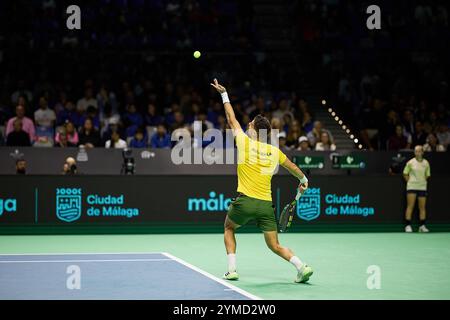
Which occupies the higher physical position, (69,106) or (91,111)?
(69,106)

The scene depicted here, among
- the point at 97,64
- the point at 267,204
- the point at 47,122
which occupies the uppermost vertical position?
the point at 97,64

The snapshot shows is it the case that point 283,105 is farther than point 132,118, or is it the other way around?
point 283,105

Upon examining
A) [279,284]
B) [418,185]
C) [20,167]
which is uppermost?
[20,167]

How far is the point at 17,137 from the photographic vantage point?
67.6 feet

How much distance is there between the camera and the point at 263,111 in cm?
2373

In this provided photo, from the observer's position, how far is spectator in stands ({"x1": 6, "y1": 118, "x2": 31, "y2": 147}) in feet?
67.4

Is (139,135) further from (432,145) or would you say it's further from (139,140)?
(432,145)

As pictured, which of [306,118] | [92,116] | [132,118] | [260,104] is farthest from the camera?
[306,118]

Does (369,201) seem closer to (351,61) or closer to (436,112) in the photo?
(436,112)

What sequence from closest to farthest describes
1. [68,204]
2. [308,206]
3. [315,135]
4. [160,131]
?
[68,204] < [308,206] < [160,131] < [315,135]

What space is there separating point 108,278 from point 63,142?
9697 mm

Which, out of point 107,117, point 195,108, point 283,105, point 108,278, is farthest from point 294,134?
point 108,278
